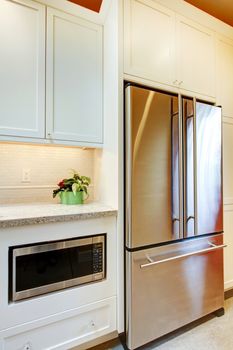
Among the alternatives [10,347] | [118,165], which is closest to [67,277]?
[10,347]

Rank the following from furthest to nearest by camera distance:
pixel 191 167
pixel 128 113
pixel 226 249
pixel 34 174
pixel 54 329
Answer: pixel 226 249, pixel 34 174, pixel 191 167, pixel 128 113, pixel 54 329

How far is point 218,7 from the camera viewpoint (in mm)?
2191

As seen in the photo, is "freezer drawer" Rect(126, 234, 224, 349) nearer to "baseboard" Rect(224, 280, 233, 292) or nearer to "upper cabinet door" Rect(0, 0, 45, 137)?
"baseboard" Rect(224, 280, 233, 292)

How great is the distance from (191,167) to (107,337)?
1.41m

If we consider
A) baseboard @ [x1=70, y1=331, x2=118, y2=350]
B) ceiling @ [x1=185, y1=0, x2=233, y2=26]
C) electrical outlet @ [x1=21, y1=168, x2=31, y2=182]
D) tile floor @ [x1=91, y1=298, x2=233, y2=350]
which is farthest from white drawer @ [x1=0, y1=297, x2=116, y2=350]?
ceiling @ [x1=185, y1=0, x2=233, y2=26]

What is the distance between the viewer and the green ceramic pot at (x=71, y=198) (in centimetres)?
174

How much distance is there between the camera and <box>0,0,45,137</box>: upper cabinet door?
1466 millimetres

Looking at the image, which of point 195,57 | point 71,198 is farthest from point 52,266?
point 195,57

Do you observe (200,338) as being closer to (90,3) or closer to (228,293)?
(228,293)

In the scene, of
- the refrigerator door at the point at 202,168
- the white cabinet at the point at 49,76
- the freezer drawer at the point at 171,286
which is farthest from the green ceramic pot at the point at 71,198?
the refrigerator door at the point at 202,168

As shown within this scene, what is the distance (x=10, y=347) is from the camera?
1202mm

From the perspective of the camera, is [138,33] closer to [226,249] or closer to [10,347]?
[226,249]

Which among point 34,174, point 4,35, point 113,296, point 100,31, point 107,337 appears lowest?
point 107,337

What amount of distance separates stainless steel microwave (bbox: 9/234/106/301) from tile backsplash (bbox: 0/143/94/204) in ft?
2.14
